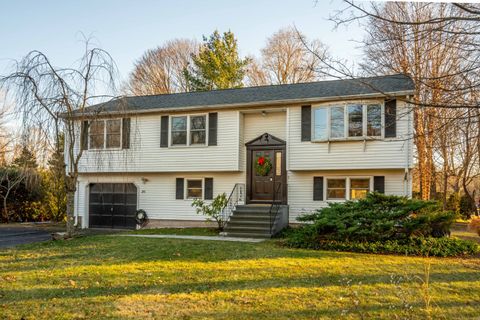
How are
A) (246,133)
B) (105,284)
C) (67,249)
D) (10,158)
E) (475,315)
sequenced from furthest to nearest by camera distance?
(10,158)
(246,133)
(67,249)
(105,284)
(475,315)

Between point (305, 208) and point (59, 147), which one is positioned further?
point (305, 208)

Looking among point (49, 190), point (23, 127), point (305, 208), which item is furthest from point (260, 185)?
point (49, 190)

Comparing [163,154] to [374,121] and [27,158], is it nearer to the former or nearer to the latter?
[27,158]

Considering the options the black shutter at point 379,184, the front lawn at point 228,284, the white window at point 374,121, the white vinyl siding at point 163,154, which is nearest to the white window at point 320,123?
the white window at point 374,121

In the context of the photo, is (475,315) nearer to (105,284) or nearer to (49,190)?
(105,284)

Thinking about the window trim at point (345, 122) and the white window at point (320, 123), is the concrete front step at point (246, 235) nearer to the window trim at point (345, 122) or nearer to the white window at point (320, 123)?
the window trim at point (345, 122)

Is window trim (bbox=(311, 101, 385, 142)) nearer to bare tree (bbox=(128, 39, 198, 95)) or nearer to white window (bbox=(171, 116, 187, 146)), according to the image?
white window (bbox=(171, 116, 187, 146))

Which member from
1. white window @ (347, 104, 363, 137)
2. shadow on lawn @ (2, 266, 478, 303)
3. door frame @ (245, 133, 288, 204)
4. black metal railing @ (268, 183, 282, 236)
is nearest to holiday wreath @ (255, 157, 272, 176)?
door frame @ (245, 133, 288, 204)

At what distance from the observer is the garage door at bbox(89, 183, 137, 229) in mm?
16500

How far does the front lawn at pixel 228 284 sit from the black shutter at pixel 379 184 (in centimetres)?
478

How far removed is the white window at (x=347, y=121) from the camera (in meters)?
12.9

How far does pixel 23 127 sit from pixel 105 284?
6.20 metres

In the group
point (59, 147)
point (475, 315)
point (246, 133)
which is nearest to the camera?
point (475, 315)

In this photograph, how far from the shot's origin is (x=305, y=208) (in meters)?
14.1
